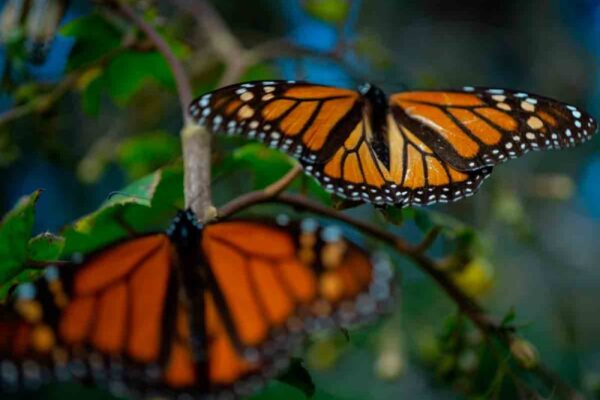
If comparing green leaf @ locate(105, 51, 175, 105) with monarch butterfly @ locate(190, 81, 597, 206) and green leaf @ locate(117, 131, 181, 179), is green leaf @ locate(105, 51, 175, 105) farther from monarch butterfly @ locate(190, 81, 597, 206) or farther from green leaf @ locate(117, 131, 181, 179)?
monarch butterfly @ locate(190, 81, 597, 206)

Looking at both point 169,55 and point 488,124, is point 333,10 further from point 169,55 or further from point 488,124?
point 488,124

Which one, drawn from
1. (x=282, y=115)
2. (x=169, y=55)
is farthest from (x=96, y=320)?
(x=169, y=55)

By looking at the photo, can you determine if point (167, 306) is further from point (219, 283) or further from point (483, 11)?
point (483, 11)

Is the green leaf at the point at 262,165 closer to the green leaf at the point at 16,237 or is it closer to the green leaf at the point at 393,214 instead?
the green leaf at the point at 393,214

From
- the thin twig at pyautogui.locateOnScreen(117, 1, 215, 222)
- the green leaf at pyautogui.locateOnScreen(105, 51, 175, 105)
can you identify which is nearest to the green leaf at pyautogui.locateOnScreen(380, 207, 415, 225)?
the thin twig at pyautogui.locateOnScreen(117, 1, 215, 222)

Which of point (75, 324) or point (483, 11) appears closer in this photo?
point (75, 324)

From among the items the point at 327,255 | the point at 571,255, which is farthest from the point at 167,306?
the point at 571,255

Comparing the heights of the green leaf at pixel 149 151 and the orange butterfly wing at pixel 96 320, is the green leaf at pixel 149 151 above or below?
below

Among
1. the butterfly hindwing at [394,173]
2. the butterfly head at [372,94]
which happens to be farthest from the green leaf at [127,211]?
the butterfly head at [372,94]
